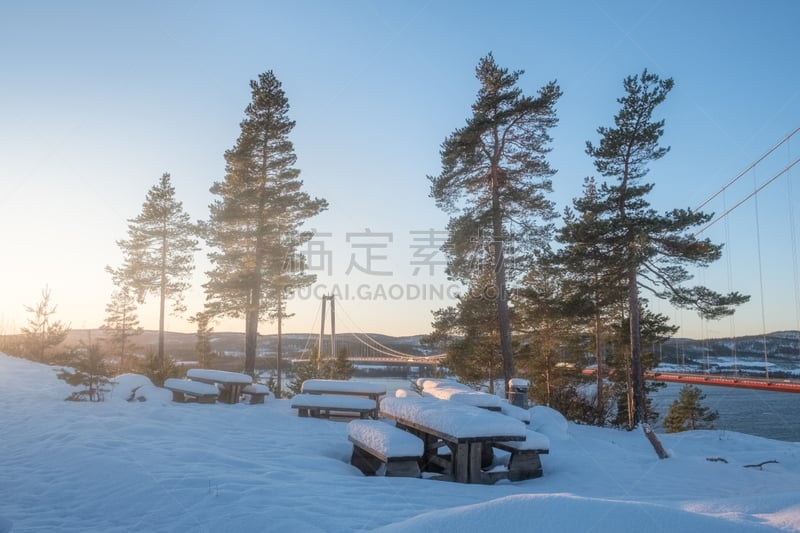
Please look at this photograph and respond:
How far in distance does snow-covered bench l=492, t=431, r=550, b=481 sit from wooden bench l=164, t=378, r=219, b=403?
8.05 m

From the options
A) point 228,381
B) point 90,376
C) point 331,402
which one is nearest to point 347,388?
point 331,402

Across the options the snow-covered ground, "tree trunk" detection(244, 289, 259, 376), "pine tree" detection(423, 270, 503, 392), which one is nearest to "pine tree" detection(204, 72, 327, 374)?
"tree trunk" detection(244, 289, 259, 376)

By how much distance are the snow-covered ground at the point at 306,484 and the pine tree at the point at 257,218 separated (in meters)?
8.55

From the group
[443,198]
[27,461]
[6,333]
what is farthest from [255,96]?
[6,333]

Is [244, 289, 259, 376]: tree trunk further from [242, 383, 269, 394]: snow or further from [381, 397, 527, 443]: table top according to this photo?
[381, 397, 527, 443]: table top

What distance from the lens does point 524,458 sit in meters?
5.63

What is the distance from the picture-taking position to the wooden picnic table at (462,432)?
4.98m

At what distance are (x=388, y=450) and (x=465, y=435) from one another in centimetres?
84

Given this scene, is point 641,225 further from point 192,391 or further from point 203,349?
point 203,349

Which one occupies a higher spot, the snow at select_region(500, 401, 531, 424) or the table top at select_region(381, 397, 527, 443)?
the table top at select_region(381, 397, 527, 443)

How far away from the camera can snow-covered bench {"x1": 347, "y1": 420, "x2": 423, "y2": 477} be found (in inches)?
196

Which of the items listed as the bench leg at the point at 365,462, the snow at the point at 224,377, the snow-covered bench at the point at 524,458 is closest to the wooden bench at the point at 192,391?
the snow at the point at 224,377

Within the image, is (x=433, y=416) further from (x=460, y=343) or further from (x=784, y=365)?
(x=784, y=365)

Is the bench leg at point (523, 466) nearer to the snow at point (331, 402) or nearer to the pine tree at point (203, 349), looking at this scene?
the snow at point (331, 402)
